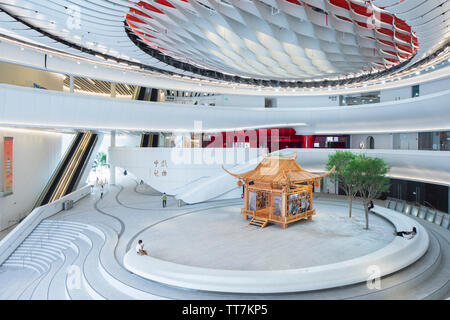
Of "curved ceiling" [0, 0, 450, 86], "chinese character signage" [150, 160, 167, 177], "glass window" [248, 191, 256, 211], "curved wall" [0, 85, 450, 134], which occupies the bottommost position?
"glass window" [248, 191, 256, 211]

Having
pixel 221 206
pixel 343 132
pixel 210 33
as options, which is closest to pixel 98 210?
pixel 221 206

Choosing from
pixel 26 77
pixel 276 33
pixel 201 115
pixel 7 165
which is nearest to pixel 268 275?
pixel 276 33

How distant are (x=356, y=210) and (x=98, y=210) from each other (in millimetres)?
18479

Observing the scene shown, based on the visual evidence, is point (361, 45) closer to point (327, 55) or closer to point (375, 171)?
point (327, 55)

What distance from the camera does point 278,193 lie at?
15938mm

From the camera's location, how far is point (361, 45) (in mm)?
16406

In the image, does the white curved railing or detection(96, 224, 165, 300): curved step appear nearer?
detection(96, 224, 165, 300): curved step

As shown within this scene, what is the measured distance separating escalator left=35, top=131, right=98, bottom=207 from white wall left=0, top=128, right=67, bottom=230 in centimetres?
72

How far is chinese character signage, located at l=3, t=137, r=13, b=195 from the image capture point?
19391 mm

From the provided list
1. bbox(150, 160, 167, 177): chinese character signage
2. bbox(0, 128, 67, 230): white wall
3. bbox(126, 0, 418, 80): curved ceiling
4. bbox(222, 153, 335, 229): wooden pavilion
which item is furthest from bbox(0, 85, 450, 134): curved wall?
bbox(222, 153, 335, 229): wooden pavilion

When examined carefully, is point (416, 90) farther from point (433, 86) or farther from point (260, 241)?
point (260, 241)

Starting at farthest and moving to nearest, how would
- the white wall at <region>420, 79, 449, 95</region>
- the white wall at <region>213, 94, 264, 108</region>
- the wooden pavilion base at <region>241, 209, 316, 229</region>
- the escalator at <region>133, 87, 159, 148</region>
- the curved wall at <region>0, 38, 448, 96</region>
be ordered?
the white wall at <region>213, 94, 264, 108</region> < the escalator at <region>133, 87, 159, 148</region> < the white wall at <region>420, 79, 449, 95</region> < the curved wall at <region>0, 38, 448, 96</region> < the wooden pavilion base at <region>241, 209, 316, 229</region>

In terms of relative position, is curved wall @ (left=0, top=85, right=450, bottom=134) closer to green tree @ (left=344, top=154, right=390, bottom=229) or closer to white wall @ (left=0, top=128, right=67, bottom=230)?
white wall @ (left=0, top=128, right=67, bottom=230)

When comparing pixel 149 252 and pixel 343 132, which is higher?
pixel 343 132
